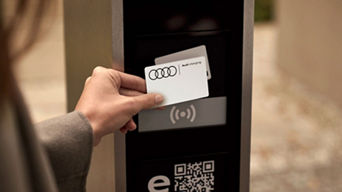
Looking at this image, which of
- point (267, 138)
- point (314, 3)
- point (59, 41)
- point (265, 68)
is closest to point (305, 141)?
point (267, 138)

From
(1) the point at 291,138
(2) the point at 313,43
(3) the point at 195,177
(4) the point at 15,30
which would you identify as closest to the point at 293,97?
(2) the point at 313,43

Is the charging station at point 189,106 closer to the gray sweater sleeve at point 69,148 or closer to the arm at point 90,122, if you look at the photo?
the arm at point 90,122

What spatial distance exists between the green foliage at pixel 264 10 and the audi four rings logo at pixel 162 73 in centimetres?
567

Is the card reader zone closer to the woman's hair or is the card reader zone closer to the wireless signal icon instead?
the wireless signal icon

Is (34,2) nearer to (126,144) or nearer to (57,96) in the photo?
(126,144)

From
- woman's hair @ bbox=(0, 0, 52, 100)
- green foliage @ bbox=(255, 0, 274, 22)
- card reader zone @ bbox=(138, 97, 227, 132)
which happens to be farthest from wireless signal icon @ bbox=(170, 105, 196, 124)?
green foliage @ bbox=(255, 0, 274, 22)

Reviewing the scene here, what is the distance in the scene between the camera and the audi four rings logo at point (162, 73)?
3.84ft

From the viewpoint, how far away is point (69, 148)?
1057mm

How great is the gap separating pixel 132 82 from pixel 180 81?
0.30 ft

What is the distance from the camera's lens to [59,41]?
547 centimetres

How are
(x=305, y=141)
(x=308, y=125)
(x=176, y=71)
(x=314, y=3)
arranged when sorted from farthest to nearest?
(x=314, y=3)
(x=308, y=125)
(x=305, y=141)
(x=176, y=71)

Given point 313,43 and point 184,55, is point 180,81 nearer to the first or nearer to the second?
point 184,55

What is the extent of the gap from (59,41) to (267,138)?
89.3 inches

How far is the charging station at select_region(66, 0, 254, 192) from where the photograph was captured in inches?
45.3
